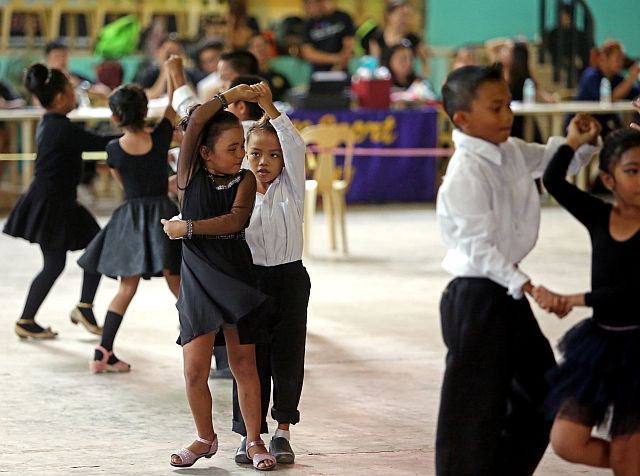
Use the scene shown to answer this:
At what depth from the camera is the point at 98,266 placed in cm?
582

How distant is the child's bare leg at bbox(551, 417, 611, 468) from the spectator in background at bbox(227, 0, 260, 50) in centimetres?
1012

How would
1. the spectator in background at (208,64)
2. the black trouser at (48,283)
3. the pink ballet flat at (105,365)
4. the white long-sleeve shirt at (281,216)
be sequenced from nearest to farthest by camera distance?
the white long-sleeve shirt at (281,216)
the pink ballet flat at (105,365)
the black trouser at (48,283)
the spectator in background at (208,64)

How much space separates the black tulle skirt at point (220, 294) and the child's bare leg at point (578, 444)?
1.11m

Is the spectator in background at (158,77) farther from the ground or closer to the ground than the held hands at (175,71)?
closer to the ground

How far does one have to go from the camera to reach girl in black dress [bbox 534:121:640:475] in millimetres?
3500

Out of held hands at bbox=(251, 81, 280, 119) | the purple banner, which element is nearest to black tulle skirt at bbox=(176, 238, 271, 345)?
held hands at bbox=(251, 81, 280, 119)

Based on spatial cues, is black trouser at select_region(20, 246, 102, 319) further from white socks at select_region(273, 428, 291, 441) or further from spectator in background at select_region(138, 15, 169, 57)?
spectator in background at select_region(138, 15, 169, 57)

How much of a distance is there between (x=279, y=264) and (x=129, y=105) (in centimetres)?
160

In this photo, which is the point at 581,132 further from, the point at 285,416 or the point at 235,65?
the point at 235,65

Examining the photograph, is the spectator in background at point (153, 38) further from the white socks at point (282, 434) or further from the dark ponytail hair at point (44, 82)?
the white socks at point (282, 434)

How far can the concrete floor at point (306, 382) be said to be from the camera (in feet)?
14.9

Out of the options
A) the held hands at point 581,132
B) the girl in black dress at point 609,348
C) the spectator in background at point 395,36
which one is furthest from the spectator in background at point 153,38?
the girl in black dress at point 609,348

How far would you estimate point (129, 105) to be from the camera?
5.70m

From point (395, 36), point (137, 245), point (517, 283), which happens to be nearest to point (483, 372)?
point (517, 283)
